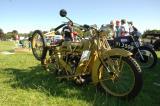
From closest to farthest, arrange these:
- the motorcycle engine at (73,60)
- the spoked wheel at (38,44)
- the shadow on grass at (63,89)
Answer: the shadow on grass at (63,89) < the motorcycle engine at (73,60) < the spoked wheel at (38,44)

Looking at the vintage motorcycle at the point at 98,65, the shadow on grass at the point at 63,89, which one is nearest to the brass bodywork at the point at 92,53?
the vintage motorcycle at the point at 98,65

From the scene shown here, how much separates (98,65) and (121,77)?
0.47 m

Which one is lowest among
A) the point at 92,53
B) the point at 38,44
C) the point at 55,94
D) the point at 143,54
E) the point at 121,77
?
the point at 55,94

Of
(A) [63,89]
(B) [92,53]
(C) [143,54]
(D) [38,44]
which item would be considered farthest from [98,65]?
(C) [143,54]

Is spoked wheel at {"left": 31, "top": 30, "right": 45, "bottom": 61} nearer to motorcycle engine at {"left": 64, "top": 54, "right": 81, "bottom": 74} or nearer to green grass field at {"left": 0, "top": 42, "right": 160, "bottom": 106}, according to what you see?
green grass field at {"left": 0, "top": 42, "right": 160, "bottom": 106}

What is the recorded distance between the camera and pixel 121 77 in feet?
17.2

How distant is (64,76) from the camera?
6.02 meters

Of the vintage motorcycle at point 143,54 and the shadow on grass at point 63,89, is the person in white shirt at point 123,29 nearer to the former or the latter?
the vintage motorcycle at point 143,54

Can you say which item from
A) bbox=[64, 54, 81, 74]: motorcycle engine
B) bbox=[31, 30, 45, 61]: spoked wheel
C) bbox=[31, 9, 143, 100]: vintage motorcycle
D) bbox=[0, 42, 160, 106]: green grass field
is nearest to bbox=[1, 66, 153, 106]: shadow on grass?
bbox=[0, 42, 160, 106]: green grass field

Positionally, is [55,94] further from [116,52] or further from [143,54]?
[143,54]

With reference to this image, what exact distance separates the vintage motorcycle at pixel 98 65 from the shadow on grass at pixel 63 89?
16 cm

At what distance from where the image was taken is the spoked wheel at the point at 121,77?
4750mm

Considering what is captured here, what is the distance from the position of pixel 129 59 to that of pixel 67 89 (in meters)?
1.52

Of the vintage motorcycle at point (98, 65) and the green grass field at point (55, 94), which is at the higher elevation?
the vintage motorcycle at point (98, 65)
